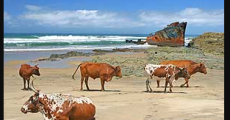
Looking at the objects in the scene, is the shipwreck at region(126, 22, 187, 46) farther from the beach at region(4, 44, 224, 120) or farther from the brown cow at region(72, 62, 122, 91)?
the brown cow at region(72, 62, 122, 91)

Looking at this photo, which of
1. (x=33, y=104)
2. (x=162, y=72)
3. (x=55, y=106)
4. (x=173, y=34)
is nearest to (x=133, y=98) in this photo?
(x=162, y=72)

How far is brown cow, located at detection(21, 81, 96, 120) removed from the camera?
6.53 m

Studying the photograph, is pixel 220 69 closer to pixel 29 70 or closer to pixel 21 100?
pixel 29 70

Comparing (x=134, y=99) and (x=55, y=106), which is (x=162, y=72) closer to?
(x=134, y=99)

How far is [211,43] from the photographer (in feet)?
140

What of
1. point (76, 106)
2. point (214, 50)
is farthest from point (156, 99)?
point (214, 50)

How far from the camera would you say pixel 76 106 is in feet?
22.7

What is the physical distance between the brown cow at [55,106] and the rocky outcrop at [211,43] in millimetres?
30334

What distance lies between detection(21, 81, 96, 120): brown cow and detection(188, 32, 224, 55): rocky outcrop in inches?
1194

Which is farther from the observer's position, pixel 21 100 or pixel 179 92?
pixel 179 92

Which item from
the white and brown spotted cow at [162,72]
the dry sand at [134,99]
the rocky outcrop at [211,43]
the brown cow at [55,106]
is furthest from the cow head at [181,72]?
the rocky outcrop at [211,43]

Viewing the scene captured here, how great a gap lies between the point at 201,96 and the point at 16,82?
7.92m

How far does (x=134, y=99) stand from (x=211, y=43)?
3298 centimetres

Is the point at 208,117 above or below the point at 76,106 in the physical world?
below
